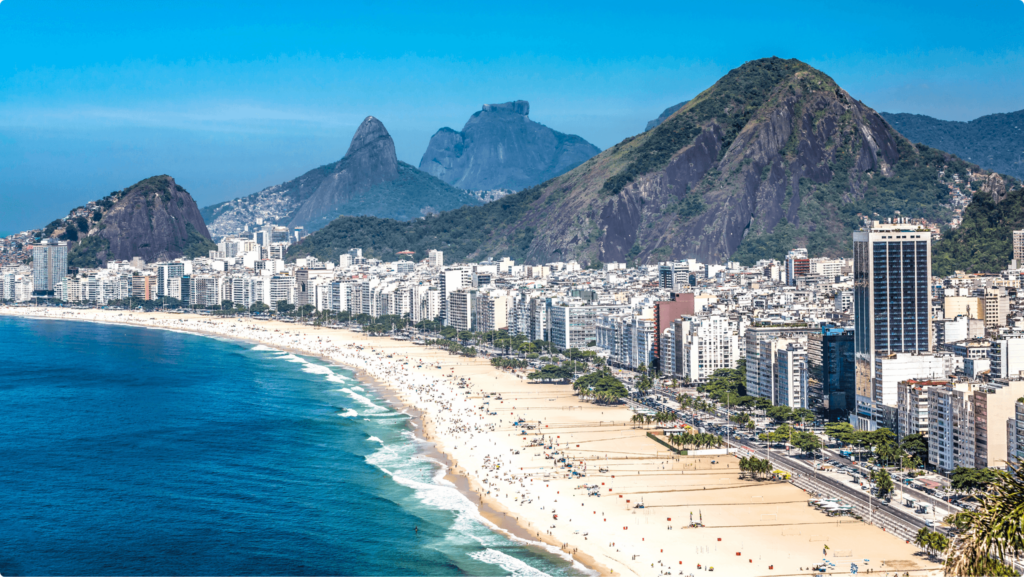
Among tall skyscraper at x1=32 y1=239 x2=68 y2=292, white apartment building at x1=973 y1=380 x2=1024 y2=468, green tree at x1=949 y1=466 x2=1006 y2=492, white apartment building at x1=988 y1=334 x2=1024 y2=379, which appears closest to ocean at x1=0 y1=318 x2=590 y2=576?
green tree at x1=949 y1=466 x2=1006 y2=492

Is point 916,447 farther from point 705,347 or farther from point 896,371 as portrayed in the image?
point 705,347

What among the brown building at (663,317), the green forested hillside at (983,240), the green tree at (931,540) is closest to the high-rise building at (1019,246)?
the green forested hillside at (983,240)

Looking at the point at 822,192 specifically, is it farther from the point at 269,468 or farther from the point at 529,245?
the point at 269,468

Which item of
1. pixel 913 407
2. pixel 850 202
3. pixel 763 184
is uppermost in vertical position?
pixel 763 184

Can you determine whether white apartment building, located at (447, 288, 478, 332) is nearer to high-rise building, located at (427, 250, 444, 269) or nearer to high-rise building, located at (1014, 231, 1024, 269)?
high-rise building, located at (1014, 231, 1024, 269)

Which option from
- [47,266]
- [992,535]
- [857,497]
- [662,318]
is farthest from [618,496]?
[47,266]
